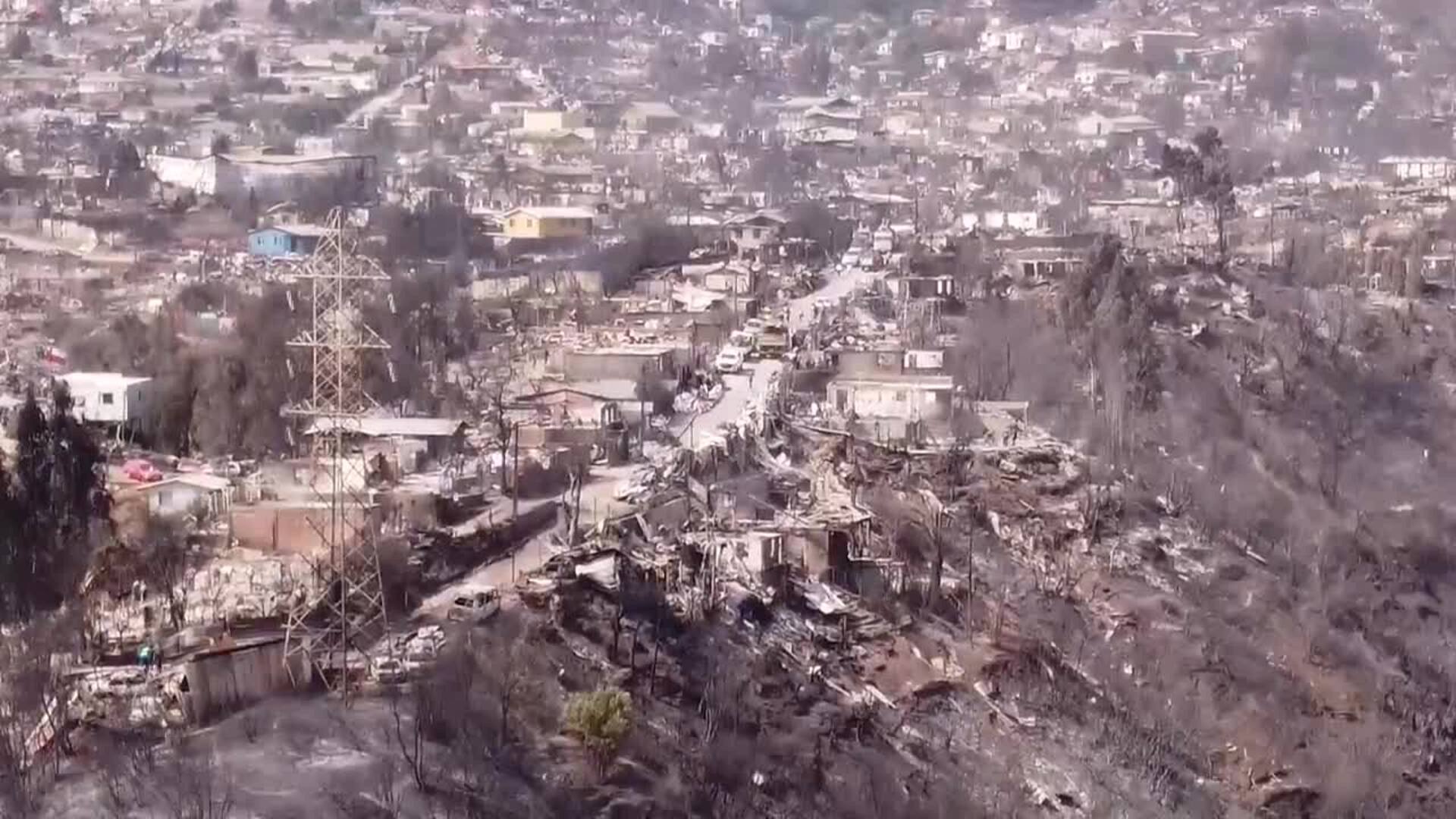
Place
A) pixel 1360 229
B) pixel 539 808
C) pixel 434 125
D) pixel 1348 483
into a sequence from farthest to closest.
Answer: pixel 434 125 → pixel 1360 229 → pixel 1348 483 → pixel 539 808

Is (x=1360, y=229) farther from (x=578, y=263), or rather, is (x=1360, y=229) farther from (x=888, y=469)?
(x=888, y=469)

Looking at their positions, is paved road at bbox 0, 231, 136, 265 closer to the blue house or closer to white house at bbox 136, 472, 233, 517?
the blue house

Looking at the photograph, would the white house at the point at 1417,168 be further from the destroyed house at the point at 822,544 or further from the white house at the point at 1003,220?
the destroyed house at the point at 822,544

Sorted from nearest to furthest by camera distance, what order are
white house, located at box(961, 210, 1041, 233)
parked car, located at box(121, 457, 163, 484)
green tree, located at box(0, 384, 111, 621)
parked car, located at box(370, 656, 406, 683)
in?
parked car, located at box(370, 656, 406, 683) → green tree, located at box(0, 384, 111, 621) → parked car, located at box(121, 457, 163, 484) → white house, located at box(961, 210, 1041, 233)

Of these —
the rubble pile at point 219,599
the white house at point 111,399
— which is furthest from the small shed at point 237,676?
the white house at point 111,399

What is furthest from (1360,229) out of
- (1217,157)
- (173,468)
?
(173,468)

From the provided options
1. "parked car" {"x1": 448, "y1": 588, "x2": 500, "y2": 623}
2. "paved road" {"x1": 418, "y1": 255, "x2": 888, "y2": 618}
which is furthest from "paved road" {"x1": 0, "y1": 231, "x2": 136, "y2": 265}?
"parked car" {"x1": 448, "y1": 588, "x2": 500, "y2": 623}

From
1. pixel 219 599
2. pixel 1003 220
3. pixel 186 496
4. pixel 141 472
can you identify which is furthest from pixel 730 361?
pixel 1003 220
